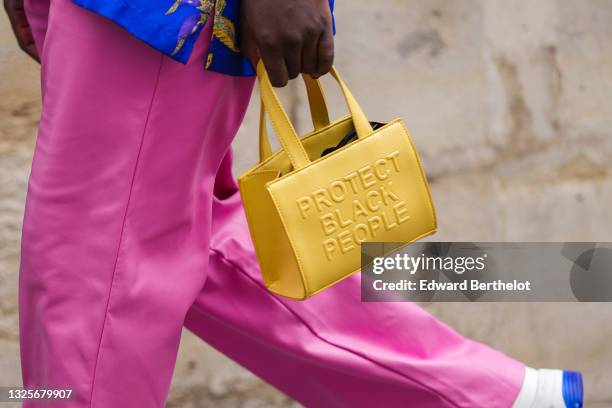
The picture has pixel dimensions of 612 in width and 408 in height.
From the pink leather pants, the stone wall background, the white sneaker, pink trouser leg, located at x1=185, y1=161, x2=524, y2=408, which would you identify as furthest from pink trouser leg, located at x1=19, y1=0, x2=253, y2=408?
the stone wall background

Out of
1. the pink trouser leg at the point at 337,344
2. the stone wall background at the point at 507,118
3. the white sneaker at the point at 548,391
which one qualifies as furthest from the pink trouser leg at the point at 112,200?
the stone wall background at the point at 507,118

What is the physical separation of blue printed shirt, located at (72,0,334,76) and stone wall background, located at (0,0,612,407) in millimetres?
834

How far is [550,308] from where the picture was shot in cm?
232

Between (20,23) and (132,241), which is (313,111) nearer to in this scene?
(132,241)

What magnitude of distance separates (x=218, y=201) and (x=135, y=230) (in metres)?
0.28

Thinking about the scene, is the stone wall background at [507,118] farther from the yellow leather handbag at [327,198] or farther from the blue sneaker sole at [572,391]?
the yellow leather handbag at [327,198]

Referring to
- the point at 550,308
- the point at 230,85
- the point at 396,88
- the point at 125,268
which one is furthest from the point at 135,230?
the point at 550,308

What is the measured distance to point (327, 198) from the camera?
4.52 ft

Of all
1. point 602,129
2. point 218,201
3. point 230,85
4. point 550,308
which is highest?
point 230,85

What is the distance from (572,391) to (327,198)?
0.50 meters

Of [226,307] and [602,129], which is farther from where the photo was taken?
[602,129]

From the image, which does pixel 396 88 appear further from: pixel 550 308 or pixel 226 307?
pixel 226 307

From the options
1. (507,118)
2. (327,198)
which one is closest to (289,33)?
(327,198)

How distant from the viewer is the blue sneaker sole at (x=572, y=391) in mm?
1646
